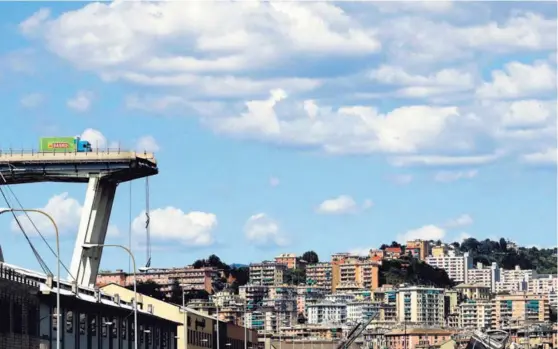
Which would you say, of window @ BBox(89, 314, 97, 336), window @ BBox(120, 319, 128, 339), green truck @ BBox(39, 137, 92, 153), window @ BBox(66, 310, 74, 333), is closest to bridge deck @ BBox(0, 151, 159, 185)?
green truck @ BBox(39, 137, 92, 153)

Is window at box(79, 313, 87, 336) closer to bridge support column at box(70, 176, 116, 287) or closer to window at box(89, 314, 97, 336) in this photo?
window at box(89, 314, 97, 336)

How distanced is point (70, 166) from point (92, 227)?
6799 mm

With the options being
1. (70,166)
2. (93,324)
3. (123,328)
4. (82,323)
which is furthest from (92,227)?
(82,323)

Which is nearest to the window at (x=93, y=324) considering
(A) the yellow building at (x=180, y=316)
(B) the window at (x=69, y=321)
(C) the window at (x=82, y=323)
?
(C) the window at (x=82, y=323)

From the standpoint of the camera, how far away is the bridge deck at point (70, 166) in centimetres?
16162

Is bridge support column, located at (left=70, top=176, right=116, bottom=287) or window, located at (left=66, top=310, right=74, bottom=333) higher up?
bridge support column, located at (left=70, top=176, right=116, bottom=287)

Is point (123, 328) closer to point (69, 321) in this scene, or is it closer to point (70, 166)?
point (69, 321)

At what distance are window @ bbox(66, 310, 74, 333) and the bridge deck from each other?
5149 centimetres

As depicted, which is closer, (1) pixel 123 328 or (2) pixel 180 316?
(1) pixel 123 328

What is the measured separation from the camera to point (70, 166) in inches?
6442

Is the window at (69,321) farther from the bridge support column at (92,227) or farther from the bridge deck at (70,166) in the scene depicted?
the bridge deck at (70,166)

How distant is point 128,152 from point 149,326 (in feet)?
75.5

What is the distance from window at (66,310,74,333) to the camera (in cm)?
10956

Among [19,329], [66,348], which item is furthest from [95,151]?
[19,329]
